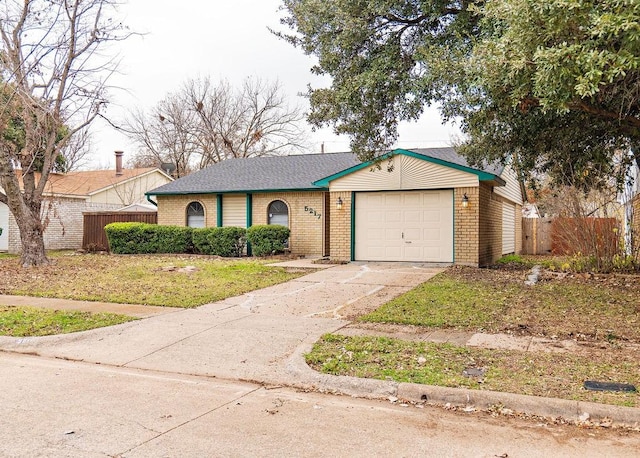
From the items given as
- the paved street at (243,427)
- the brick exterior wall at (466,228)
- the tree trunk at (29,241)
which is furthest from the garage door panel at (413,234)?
the paved street at (243,427)

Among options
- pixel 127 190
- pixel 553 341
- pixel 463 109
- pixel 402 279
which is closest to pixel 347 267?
pixel 402 279

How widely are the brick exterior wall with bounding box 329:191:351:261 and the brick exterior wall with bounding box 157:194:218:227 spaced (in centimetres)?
610

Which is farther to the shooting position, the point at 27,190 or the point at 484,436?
the point at 27,190

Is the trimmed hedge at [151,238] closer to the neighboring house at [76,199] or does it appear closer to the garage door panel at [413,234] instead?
the neighboring house at [76,199]

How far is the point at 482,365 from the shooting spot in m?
5.28

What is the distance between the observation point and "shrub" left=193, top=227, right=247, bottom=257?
731 inches

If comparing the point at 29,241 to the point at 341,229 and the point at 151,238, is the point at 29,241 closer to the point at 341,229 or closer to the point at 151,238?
the point at 151,238

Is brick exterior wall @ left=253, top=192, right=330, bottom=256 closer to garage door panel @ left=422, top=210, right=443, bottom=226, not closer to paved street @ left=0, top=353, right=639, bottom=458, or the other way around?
garage door panel @ left=422, top=210, right=443, bottom=226

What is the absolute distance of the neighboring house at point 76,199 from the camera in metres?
22.3

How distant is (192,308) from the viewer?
8594 mm

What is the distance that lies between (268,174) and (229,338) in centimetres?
1459

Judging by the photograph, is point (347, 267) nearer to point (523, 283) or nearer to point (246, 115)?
point (523, 283)

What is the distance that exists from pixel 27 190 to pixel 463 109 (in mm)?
12199

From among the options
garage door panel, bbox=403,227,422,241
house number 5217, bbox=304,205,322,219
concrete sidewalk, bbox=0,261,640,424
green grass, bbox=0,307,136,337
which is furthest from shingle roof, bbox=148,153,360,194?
green grass, bbox=0,307,136,337
